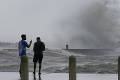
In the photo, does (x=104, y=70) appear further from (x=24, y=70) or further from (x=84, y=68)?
(x=24, y=70)

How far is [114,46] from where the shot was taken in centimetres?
10438

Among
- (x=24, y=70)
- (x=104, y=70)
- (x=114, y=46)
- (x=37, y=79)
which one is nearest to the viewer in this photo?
(x=24, y=70)

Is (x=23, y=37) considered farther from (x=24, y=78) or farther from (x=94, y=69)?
(x=94, y=69)

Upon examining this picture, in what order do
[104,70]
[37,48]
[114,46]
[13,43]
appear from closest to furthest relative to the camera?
[37,48] → [104,70] → [114,46] → [13,43]

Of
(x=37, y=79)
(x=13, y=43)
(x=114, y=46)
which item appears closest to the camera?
(x=37, y=79)

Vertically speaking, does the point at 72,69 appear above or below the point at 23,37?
below

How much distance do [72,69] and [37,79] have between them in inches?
143

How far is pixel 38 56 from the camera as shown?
60.4 ft

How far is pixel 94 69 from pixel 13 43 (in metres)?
125

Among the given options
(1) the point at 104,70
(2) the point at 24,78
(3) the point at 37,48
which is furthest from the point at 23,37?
(1) the point at 104,70

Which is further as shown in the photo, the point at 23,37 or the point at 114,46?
the point at 114,46

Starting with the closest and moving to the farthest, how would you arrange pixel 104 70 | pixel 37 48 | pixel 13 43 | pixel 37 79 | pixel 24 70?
1. pixel 24 70
2. pixel 37 79
3. pixel 37 48
4. pixel 104 70
5. pixel 13 43

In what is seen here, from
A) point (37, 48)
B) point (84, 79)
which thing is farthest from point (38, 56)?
point (84, 79)

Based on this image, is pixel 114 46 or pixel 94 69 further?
pixel 114 46
